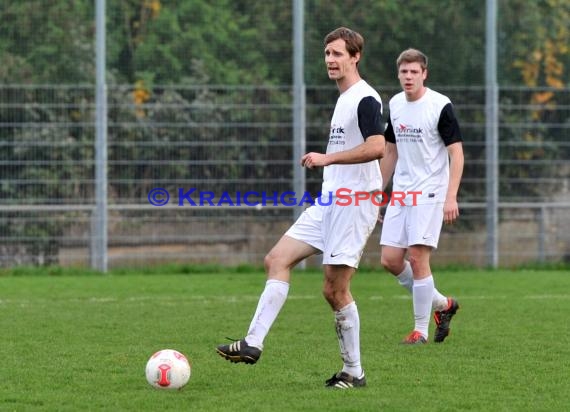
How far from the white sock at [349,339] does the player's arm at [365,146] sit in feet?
2.98

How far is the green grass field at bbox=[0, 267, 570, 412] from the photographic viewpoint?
21.9ft

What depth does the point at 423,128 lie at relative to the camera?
963 cm

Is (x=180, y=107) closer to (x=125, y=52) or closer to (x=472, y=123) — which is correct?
(x=125, y=52)

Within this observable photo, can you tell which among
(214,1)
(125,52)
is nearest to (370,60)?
(214,1)

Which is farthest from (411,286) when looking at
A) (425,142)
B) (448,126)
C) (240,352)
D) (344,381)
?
(240,352)

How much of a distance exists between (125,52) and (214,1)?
143 cm

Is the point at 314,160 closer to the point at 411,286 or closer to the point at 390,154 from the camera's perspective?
the point at 390,154

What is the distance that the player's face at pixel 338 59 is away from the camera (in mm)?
7141

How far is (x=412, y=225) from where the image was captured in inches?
382

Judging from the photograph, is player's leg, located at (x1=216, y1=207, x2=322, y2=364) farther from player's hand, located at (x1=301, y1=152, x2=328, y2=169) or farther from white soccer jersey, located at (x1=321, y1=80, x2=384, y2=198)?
player's hand, located at (x1=301, y1=152, x2=328, y2=169)

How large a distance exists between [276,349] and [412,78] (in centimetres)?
242

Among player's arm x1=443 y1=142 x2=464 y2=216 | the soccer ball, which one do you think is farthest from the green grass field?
player's arm x1=443 y1=142 x2=464 y2=216

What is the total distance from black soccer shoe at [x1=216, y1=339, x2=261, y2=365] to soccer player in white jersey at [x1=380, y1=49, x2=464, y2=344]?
2703 millimetres

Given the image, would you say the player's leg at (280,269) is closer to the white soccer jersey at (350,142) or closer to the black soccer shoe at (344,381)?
the white soccer jersey at (350,142)
